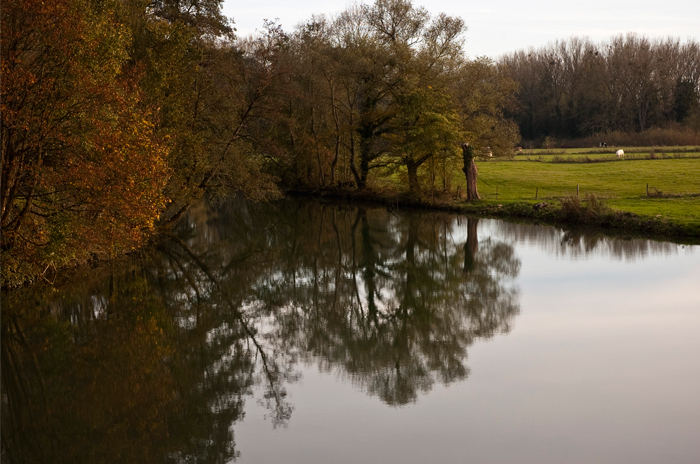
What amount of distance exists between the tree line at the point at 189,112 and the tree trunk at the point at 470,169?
702 millimetres

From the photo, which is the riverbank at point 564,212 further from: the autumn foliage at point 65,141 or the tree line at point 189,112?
the autumn foliage at point 65,141

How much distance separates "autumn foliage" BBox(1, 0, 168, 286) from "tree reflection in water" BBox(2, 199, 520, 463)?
2.06 meters

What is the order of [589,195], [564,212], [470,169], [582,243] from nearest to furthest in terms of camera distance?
1. [582,243]
2. [564,212]
3. [589,195]
4. [470,169]

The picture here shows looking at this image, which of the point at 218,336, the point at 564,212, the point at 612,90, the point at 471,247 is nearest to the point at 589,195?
the point at 564,212

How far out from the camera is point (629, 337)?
48.4 feet

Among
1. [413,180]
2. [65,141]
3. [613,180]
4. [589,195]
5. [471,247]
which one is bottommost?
[471,247]

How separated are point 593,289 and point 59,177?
14779mm

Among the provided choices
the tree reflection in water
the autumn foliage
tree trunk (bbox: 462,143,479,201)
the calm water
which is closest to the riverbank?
tree trunk (bbox: 462,143,479,201)

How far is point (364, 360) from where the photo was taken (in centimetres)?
1375

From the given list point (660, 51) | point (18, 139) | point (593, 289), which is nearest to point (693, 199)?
point (593, 289)

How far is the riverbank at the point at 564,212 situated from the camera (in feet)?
89.0

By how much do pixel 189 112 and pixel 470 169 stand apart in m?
17.2

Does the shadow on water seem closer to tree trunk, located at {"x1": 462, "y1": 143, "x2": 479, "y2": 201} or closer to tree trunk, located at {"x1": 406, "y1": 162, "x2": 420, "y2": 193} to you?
tree trunk, located at {"x1": 462, "y1": 143, "x2": 479, "y2": 201}

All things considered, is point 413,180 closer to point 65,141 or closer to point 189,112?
point 189,112
